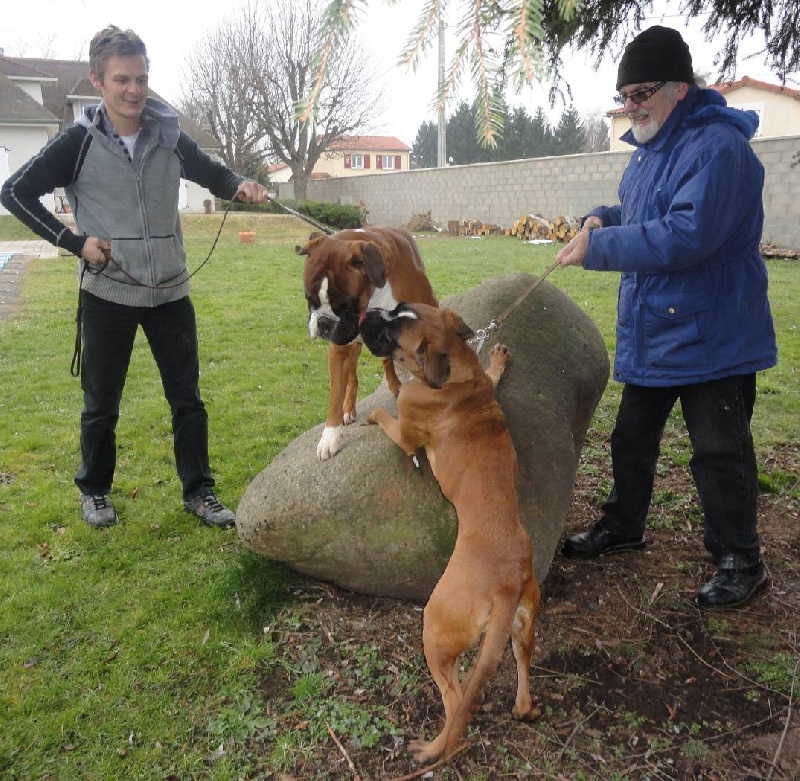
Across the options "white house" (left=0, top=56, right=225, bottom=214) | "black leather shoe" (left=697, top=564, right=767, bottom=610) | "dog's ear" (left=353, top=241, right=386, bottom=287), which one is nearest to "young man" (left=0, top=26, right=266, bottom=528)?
"dog's ear" (left=353, top=241, right=386, bottom=287)

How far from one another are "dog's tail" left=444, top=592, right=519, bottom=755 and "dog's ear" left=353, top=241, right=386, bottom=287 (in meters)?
1.77

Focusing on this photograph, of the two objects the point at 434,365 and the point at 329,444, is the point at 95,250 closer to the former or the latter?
the point at 329,444

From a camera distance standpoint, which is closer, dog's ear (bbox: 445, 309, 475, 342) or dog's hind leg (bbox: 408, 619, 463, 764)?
dog's hind leg (bbox: 408, 619, 463, 764)

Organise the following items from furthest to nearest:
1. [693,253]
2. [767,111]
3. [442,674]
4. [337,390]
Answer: [767,111]
[337,390]
[693,253]
[442,674]

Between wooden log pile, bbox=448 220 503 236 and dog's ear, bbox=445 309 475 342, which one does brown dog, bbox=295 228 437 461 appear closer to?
dog's ear, bbox=445 309 475 342

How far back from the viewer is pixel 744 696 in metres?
3.42

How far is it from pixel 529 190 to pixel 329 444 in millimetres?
24620

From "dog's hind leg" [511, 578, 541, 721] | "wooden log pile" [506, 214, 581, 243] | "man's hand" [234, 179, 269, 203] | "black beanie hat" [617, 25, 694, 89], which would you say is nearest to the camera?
"dog's hind leg" [511, 578, 541, 721]

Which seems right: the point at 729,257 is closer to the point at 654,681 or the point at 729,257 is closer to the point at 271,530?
the point at 654,681

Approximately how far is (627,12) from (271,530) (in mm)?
3918

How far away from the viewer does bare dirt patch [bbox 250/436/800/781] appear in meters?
3.10

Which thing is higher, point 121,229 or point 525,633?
point 121,229

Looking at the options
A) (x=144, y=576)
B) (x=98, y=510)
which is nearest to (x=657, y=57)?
(x=144, y=576)

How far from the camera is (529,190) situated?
1059 inches
